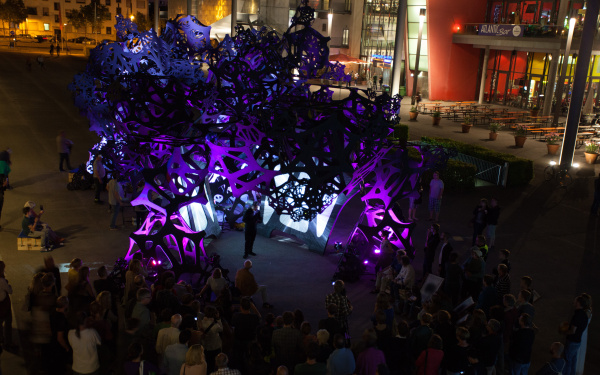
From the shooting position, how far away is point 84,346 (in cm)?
724

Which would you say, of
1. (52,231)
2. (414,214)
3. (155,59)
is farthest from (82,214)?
(414,214)

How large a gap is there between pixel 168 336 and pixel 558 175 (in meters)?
16.8

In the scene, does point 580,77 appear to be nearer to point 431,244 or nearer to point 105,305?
point 431,244

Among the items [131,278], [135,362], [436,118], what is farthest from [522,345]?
[436,118]

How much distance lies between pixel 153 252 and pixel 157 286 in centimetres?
221

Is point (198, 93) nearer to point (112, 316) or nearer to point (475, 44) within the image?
point (112, 316)

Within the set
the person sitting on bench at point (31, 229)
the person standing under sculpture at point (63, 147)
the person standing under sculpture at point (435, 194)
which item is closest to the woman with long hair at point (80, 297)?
the person sitting on bench at point (31, 229)

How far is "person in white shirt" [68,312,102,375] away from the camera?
7246mm

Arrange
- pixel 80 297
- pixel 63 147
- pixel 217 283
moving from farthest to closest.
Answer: pixel 63 147 < pixel 217 283 < pixel 80 297

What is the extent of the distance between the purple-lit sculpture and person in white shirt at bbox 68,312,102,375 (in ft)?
13.2

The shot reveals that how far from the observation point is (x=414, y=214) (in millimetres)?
15641

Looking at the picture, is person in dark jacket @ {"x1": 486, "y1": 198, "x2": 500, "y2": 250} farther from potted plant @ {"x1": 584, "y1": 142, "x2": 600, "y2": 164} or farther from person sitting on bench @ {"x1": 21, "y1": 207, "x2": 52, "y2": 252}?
potted plant @ {"x1": 584, "y1": 142, "x2": 600, "y2": 164}

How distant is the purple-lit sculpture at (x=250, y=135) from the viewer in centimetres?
1080

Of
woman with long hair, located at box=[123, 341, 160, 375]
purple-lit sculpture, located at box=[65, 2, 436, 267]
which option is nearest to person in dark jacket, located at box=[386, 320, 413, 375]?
woman with long hair, located at box=[123, 341, 160, 375]
